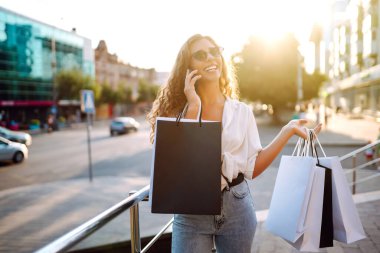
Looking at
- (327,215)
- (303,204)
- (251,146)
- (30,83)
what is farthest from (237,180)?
(30,83)

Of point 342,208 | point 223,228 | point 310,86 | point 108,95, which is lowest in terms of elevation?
point 223,228

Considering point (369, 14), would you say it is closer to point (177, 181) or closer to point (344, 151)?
point (344, 151)

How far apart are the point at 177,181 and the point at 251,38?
34404 mm

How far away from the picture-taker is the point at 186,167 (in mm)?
1713

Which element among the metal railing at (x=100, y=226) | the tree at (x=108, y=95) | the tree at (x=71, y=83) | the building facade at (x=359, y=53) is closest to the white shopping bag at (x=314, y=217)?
the metal railing at (x=100, y=226)

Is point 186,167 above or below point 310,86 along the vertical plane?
below

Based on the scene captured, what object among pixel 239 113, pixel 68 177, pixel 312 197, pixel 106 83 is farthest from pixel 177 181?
pixel 106 83

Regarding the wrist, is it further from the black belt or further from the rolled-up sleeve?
the black belt

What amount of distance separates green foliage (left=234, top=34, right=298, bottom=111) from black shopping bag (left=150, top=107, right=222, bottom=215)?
106 ft

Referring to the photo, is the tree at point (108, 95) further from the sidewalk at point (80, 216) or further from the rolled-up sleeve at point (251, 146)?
the rolled-up sleeve at point (251, 146)

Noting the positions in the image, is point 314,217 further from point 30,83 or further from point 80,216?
point 30,83

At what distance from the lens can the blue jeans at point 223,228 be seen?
6.21 ft

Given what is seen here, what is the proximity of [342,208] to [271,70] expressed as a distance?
32.9 metres

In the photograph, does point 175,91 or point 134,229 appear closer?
point 175,91
